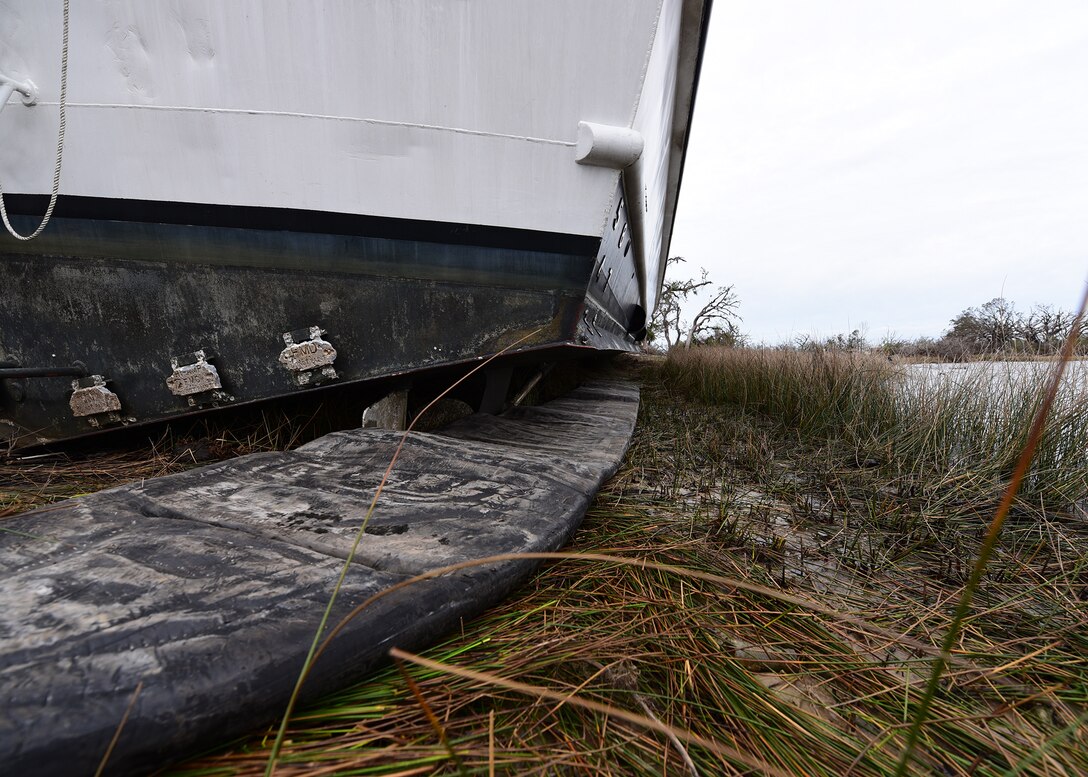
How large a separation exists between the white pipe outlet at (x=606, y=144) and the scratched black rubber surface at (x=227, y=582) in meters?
0.99

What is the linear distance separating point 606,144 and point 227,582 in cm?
153

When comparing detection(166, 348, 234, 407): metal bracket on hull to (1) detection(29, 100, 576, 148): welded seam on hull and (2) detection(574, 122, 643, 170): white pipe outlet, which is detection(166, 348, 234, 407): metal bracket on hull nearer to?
(1) detection(29, 100, 576, 148): welded seam on hull

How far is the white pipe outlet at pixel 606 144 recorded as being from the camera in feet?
5.25

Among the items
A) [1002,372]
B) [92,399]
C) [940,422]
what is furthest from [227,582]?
[1002,372]

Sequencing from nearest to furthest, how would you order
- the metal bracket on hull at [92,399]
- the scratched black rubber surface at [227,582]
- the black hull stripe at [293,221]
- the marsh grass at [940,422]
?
the scratched black rubber surface at [227,582] < the marsh grass at [940,422] < the black hull stripe at [293,221] < the metal bracket on hull at [92,399]

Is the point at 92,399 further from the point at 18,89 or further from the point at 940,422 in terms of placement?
the point at 940,422

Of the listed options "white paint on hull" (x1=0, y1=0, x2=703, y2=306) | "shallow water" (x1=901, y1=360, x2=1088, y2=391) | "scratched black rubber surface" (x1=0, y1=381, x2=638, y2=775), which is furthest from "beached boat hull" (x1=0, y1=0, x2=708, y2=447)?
"shallow water" (x1=901, y1=360, x2=1088, y2=391)

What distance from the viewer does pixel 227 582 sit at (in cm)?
76

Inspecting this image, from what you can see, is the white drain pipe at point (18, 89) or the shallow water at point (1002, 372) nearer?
the white drain pipe at point (18, 89)

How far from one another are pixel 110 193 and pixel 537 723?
203cm

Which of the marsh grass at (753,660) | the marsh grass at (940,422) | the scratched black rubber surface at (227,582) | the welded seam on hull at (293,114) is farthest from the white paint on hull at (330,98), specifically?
the marsh grass at (940,422)

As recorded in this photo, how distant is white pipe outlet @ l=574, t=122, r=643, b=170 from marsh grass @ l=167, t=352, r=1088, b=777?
1086 millimetres

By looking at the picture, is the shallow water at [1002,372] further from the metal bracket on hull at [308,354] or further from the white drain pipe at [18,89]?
the white drain pipe at [18,89]

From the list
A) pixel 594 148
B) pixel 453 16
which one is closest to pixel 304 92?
pixel 453 16
